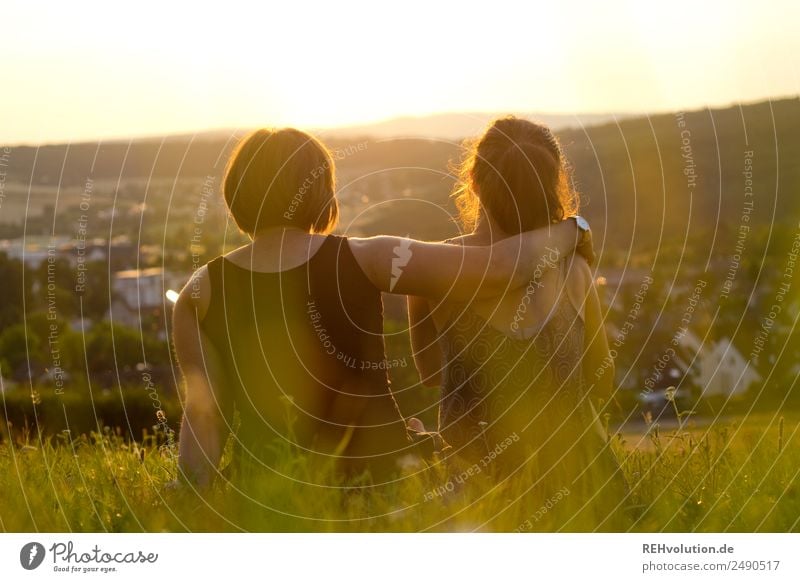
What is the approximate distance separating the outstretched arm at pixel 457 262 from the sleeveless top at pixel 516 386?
13cm

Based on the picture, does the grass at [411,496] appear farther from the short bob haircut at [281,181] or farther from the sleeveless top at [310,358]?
the short bob haircut at [281,181]

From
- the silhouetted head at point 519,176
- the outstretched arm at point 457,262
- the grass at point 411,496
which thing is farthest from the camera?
the silhouetted head at point 519,176

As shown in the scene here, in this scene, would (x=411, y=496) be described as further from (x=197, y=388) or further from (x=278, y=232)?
(x=278, y=232)

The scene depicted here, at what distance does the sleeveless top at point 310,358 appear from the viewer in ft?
12.4

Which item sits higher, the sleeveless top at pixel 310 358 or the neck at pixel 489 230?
the neck at pixel 489 230

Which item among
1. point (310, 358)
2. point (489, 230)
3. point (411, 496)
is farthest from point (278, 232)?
point (411, 496)

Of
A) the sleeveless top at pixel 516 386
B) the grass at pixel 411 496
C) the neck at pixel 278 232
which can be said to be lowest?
the grass at pixel 411 496

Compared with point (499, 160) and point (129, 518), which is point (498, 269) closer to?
point (499, 160)

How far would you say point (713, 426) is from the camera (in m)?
4.17

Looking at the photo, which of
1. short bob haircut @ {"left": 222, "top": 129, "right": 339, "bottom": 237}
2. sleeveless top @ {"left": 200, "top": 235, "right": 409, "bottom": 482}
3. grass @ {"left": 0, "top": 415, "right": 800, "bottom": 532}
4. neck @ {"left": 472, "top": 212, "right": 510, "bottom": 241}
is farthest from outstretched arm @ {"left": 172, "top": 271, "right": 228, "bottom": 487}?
neck @ {"left": 472, "top": 212, "right": 510, "bottom": 241}

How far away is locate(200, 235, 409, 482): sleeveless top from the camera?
3.78 meters

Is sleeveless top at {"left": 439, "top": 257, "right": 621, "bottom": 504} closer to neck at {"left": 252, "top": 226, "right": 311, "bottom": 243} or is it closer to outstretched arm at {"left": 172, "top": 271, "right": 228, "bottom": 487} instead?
neck at {"left": 252, "top": 226, "right": 311, "bottom": 243}

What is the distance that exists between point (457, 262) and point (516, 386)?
574 mm

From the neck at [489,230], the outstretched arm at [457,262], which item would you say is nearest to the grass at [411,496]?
the outstretched arm at [457,262]
